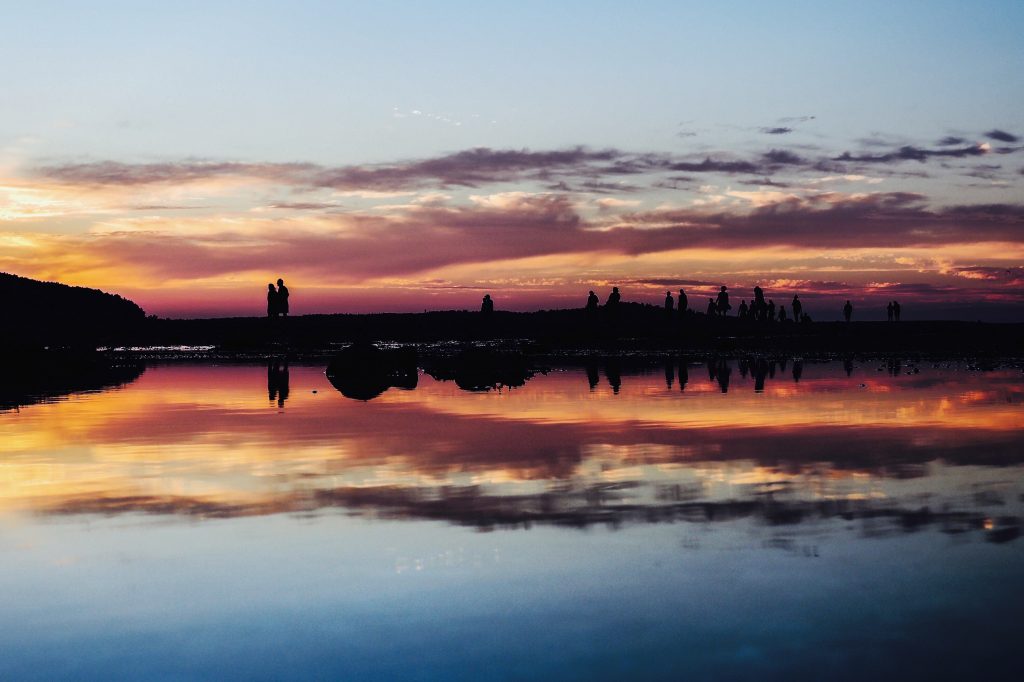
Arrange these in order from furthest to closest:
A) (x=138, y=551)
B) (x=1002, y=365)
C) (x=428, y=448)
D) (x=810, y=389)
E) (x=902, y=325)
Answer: (x=902, y=325) → (x=1002, y=365) → (x=810, y=389) → (x=428, y=448) → (x=138, y=551)

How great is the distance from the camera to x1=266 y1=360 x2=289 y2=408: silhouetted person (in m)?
25.2

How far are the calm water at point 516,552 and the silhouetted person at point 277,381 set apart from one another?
752 cm

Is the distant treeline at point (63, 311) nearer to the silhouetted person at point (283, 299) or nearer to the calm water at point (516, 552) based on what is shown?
the silhouetted person at point (283, 299)

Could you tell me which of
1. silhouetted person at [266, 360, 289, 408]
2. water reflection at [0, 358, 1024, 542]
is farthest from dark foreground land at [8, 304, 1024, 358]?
water reflection at [0, 358, 1024, 542]

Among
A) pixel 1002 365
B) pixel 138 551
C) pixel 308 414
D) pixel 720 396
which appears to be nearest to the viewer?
pixel 138 551

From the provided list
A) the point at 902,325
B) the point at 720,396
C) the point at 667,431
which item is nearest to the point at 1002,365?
the point at 720,396

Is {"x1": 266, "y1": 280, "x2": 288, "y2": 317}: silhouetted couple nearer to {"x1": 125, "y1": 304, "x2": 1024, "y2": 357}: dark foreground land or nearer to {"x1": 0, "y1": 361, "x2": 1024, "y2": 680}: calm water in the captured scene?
{"x1": 125, "y1": 304, "x2": 1024, "y2": 357}: dark foreground land

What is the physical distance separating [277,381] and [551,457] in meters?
19.1

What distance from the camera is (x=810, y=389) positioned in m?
25.9

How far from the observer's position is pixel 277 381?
104 ft

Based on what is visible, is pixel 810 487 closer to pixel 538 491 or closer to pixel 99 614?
pixel 538 491

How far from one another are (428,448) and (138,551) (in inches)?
264

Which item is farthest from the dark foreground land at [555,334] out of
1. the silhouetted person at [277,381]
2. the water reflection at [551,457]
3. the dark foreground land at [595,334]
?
the water reflection at [551,457]

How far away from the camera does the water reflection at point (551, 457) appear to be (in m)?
10.2
